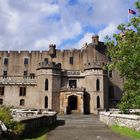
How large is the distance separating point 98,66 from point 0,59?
935 inches

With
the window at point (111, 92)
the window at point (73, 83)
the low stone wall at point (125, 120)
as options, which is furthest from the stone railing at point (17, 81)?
the low stone wall at point (125, 120)

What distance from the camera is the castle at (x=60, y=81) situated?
2250 inches

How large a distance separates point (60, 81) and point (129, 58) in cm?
3836

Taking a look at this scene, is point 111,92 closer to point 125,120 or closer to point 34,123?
point 125,120

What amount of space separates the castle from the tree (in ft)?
107

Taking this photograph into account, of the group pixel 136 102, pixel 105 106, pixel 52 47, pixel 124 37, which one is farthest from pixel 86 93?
pixel 136 102

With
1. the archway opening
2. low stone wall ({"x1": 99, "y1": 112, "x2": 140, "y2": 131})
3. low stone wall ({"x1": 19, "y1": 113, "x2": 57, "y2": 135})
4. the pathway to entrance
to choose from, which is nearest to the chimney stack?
the archway opening

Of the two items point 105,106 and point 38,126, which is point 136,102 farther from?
point 105,106

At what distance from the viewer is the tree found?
2184cm

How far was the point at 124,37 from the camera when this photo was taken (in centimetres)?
2486

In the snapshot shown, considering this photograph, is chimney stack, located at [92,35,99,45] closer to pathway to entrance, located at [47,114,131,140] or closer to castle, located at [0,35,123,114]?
castle, located at [0,35,123,114]

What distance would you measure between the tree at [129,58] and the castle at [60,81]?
3273 cm

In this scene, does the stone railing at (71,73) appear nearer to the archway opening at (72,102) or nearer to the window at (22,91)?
the archway opening at (72,102)

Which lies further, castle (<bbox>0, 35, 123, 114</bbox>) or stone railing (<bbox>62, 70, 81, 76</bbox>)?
stone railing (<bbox>62, 70, 81, 76</bbox>)
